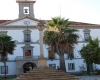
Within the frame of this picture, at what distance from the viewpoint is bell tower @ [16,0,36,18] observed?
4556cm

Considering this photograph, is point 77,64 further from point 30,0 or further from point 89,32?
point 30,0

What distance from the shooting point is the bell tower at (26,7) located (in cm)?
4556

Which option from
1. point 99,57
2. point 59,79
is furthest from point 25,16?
point 59,79

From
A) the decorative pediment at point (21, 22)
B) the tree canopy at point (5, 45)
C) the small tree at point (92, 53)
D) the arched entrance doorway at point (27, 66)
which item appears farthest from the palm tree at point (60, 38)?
the decorative pediment at point (21, 22)

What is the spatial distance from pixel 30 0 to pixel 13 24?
→ 580 centimetres

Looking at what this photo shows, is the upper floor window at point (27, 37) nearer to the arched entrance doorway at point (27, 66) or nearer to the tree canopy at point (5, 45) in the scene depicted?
the arched entrance doorway at point (27, 66)

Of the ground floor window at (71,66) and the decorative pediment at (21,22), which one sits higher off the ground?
the decorative pediment at (21,22)

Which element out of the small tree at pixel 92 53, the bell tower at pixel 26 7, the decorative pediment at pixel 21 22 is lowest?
the small tree at pixel 92 53

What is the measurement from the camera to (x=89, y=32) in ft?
153

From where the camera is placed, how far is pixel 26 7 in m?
45.8

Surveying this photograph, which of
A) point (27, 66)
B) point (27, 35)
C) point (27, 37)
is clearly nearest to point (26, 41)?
point (27, 37)

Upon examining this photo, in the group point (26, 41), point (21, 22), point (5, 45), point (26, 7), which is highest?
point (26, 7)

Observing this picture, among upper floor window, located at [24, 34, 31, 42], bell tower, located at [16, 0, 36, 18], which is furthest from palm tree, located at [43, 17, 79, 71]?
bell tower, located at [16, 0, 36, 18]

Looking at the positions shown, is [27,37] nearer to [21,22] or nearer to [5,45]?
[21,22]
